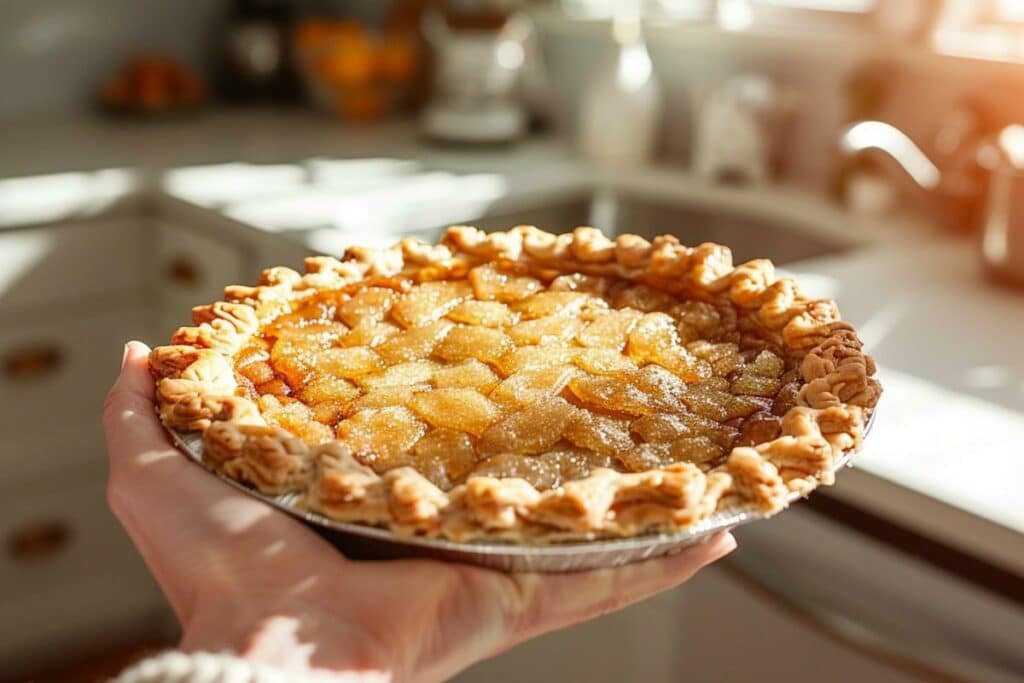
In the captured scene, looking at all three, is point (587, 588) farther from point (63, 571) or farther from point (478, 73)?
point (478, 73)

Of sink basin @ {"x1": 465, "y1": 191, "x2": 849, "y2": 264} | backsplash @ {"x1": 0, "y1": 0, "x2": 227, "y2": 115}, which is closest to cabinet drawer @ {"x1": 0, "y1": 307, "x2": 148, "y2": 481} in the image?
sink basin @ {"x1": 465, "y1": 191, "x2": 849, "y2": 264}

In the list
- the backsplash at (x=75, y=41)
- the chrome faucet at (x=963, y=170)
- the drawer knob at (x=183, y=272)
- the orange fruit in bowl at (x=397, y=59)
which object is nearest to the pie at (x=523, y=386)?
the chrome faucet at (x=963, y=170)

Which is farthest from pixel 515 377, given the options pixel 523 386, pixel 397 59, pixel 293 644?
pixel 397 59

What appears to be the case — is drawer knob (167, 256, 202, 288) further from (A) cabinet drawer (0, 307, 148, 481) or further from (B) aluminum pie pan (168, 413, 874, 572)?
(B) aluminum pie pan (168, 413, 874, 572)

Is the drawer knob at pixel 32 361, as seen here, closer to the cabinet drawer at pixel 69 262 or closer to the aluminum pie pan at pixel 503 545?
the cabinet drawer at pixel 69 262

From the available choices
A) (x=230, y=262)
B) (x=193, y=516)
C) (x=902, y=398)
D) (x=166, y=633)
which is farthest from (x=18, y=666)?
(x=902, y=398)

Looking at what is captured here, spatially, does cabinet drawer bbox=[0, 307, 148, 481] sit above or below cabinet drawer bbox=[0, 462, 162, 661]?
above

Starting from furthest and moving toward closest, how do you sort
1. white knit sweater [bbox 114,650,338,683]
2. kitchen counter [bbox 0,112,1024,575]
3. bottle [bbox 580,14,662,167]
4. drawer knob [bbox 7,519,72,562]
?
bottle [bbox 580,14,662,167], drawer knob [bbox 7,519,72,562], kitchen counter [bbox 0,112,1024,575], white knit sweater [bbox 114,650,338,683]
